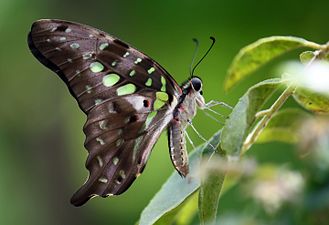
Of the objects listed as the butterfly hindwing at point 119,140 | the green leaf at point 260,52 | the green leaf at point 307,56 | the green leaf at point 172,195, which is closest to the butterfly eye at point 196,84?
the butterfly hindwing at point 119,140

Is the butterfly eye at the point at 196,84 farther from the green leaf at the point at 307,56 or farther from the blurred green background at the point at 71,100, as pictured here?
the blurred green background at the point at 71,100

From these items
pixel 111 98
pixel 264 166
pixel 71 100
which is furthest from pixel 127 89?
pixel 71 100

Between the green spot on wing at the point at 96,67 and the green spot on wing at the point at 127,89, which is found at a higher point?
the green spot on wing at the point at 96,67

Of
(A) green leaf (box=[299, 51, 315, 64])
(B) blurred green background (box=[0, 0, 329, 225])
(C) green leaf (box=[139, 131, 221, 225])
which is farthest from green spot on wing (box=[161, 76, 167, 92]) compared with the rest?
(B) blurred green background (box=[0, 0, 329, 225])

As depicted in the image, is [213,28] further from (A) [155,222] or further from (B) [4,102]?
(A) [155,222]

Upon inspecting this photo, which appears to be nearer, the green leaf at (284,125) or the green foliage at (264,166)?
the green foliage at (264,166)

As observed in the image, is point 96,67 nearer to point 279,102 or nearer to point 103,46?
point 103,46
